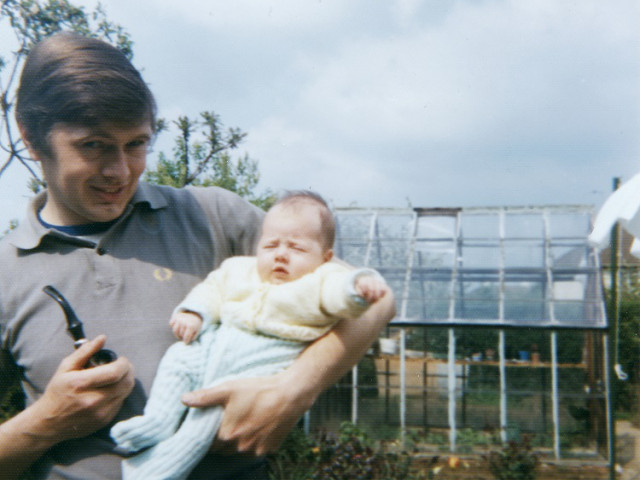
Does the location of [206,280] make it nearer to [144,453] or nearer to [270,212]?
[270,212]

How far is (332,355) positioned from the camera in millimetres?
1396

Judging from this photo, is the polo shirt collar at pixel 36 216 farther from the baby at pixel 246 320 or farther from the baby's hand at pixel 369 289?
the baby's hand at pixel 369 289

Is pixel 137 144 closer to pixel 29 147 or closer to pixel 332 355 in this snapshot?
pixel 29 147

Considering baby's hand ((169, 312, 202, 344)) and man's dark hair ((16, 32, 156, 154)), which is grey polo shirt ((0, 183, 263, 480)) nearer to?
baby's hand ((169, 312, 202, 344))

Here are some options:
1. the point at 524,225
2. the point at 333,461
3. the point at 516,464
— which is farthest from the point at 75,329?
the point at 524,225

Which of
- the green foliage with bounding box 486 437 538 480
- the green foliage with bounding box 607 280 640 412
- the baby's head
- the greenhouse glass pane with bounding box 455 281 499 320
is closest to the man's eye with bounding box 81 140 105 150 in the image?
the baby's head

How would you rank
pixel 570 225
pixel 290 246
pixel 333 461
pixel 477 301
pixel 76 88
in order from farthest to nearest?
1. pixel 570 225
2. pixel 477 301
3. pixel 333 461
4. pixel 290 246
5. pixel 76 88

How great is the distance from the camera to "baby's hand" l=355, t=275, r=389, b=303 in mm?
1312

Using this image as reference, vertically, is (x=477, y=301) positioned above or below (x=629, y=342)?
above

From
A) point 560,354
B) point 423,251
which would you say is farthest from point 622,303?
point 423,251

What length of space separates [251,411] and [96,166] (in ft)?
1.96

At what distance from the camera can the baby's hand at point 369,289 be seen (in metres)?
1.31

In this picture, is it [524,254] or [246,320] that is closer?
[246,320]

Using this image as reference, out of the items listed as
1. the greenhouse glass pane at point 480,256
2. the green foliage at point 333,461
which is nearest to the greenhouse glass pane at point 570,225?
the greenhouse glass pane at point 480,256
